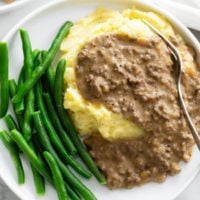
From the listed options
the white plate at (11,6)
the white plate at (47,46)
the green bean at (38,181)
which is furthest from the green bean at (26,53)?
the green bean at (38,181)

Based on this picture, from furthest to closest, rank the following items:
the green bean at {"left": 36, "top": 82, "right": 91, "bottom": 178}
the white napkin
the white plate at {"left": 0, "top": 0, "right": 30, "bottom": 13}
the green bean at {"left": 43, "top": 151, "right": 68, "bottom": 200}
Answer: the white napkin → the white plate at {"left": 0, "top": 0, "right": 30, "bottom": 13} → the green bean at {"left": 36, "top": 82, "right": 91, "bottom": 178} → the green bean at {"left": 43, "top": 151, "right": 68, "bottom": 200}

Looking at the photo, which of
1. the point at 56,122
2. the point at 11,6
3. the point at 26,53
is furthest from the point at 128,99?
the point at 11,6

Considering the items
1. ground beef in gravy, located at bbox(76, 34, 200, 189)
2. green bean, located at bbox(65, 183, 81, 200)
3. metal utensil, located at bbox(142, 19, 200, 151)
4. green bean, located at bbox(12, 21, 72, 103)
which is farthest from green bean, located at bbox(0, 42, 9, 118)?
metal utensil, located at bbox(142, 19, 200, 151)

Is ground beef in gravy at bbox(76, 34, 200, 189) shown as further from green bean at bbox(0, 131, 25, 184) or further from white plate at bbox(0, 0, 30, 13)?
white plate at bbox(0, 0, 30, 13)

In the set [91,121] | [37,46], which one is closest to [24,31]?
[37,46]

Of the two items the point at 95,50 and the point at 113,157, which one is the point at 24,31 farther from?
the point at 113,157

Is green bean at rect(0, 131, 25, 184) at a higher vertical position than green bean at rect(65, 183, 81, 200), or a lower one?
higher

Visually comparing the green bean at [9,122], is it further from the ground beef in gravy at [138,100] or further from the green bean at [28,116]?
the ground beef in gravy at [138,100]

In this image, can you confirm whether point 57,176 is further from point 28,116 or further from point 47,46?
point 47,46

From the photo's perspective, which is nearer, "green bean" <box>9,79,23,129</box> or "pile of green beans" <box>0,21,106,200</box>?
"pile of green beans" <box>0,21,106,200</box>
